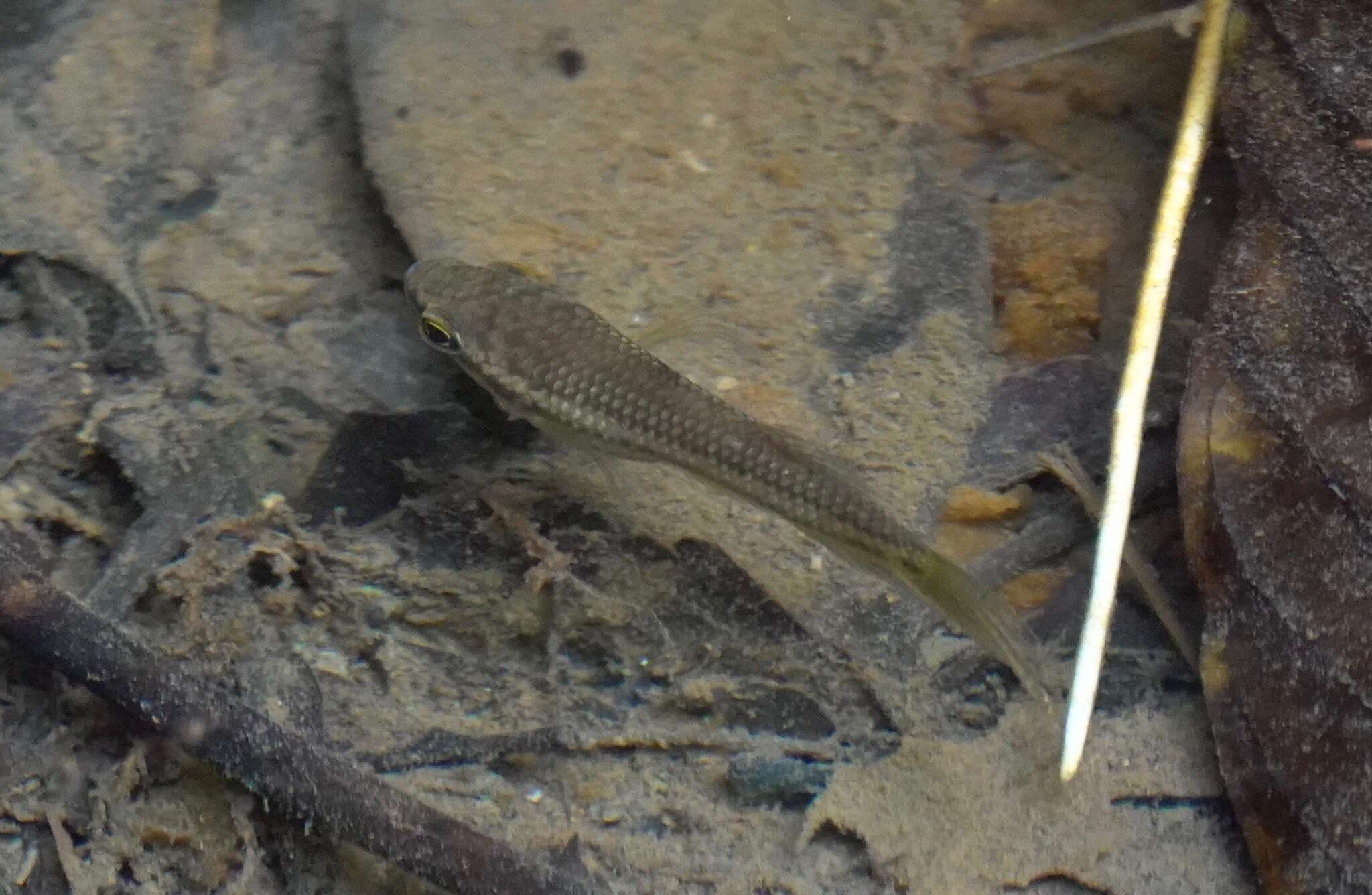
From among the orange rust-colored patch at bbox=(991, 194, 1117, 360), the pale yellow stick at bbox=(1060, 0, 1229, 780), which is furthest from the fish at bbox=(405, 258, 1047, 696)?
the orange rust-colored patch at bbox=(991, 194, 1117, 360)

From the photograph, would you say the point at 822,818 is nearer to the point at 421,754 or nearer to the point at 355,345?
the point at 421,754

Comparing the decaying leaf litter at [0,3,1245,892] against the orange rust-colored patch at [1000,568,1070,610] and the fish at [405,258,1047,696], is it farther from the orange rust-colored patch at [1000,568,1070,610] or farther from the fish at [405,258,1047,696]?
the fish at [405,258,1047,696]

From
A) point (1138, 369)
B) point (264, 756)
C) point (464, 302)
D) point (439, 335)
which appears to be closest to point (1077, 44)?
point (1138, 369)

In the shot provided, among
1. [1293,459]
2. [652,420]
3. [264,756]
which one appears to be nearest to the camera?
[264,756]

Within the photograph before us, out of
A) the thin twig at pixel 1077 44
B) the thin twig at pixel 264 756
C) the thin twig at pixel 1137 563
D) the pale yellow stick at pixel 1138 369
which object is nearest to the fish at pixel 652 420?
the pale yellow stick at pixel 1138 369

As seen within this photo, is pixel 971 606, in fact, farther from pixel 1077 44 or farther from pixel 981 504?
pixel 1077 44

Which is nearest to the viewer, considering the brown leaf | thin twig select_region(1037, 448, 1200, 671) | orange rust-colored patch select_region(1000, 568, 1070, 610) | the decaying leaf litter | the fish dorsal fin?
the brown leaf

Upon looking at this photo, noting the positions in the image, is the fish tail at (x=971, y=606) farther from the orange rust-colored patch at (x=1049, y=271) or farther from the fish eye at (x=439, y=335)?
the fish eye at (x=439, y=335)
